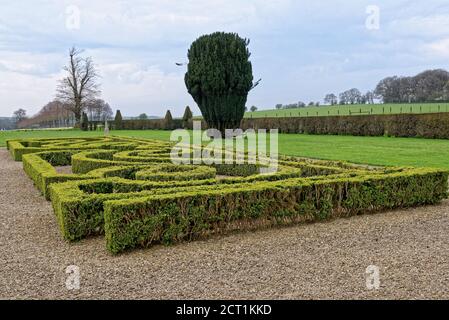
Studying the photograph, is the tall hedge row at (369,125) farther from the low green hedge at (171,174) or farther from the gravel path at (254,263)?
the gravel path at (254,263)

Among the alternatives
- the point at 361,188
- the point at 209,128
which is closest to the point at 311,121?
the point at 209,128

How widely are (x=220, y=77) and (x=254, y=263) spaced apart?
20.3 m

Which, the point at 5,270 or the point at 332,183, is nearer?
the point at 5,270

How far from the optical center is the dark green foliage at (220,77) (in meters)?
24.7

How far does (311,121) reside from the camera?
3306cm

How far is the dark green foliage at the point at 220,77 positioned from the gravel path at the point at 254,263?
18633mm

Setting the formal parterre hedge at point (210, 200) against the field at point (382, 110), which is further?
the field at point (382, 110)

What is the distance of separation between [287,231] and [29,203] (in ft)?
17.7

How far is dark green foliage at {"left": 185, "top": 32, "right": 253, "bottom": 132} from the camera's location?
972 inches

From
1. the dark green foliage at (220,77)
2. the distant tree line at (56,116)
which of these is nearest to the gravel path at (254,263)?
the dark green foliage at (220,77)

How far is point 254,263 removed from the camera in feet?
16.7

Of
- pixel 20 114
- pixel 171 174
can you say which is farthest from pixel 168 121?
pixel 20 114

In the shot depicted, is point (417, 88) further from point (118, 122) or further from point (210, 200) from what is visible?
point (210, 200)
